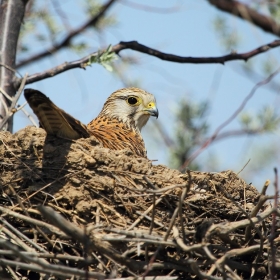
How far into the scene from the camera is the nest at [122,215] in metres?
4.23

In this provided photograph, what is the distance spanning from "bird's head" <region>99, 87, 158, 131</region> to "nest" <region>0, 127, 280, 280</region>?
5.72ft

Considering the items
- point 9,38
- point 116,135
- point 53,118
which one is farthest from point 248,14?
point 53,118

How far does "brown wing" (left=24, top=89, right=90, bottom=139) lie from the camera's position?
448 centimetres

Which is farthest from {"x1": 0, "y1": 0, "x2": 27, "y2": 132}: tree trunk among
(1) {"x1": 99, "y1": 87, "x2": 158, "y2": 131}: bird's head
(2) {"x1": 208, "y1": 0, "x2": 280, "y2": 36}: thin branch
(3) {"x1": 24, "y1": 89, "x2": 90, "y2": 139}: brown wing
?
(2) {"x1": 208, "y1": 0, "x2": 280, "y2": 36}: thin branch

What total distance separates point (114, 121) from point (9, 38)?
142 cm

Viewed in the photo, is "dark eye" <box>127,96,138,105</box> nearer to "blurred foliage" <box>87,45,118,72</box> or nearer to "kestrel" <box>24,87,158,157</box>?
"kestrel" <box>24,87,158,157</box>

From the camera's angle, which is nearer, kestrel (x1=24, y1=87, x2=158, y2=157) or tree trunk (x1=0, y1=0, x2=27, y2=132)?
kestrel (x1=24, y1=87, x2=158, y2=157)

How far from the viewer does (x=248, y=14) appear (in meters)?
6.54

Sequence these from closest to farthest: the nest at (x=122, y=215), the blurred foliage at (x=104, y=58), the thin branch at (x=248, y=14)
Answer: the nest at (x=122, y=215) → the blurred foliage at (x=104, y=58) → the thin branch at (x=248, y=14)

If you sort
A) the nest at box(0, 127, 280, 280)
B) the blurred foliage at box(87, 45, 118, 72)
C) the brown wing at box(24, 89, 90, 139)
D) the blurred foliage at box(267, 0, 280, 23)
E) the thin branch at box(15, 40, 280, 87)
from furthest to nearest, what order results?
1. the blurred foliage at box(267, 0, 280, 23)
2. the thin branch at box(15, 40, 280, 87)
3. the blurred foliage at box(87, 45, 118, 72)
4. the brown wing at box(24, 89, 90, 139)
5. the nest at box(0, 127, 280, 280)

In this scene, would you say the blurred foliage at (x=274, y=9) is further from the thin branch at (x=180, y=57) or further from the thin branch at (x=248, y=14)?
the thin branch at (x=180, y=57)

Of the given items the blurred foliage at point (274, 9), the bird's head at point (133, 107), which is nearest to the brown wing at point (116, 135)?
the bird's head at point (133, 107)

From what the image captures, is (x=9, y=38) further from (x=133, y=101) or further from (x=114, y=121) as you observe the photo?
(x=133, y=101)

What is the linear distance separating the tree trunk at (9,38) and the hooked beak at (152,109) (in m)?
1.51
